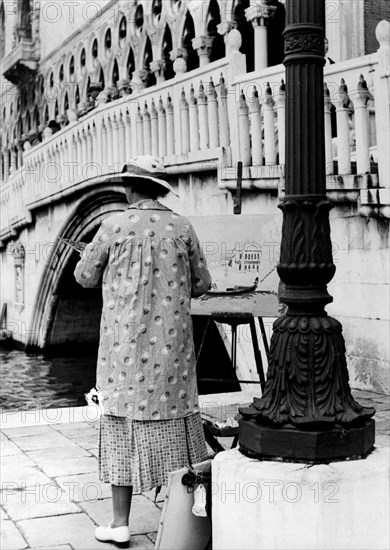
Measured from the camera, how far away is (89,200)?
13.0 meters

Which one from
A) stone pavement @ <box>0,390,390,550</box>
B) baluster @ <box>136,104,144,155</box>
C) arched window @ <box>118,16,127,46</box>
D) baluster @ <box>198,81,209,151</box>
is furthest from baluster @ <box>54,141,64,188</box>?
stone pavement @ <box>0,390,390,550</box>

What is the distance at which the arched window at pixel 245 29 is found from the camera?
456 inches

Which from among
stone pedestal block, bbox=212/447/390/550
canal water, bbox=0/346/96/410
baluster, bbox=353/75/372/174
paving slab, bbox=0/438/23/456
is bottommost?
canal water, bbox=0/346/96/410

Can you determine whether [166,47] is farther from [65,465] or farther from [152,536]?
[152,536]

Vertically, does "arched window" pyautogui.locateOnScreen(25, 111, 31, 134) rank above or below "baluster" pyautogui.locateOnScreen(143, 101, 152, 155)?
above

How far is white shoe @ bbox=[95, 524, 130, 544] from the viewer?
11.2 feet

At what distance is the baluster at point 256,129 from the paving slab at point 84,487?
3873mm

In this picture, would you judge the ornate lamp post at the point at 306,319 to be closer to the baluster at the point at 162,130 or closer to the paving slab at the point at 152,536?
the paving slab at the point at 152,536

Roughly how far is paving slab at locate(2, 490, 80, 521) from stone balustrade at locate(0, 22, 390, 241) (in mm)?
3481

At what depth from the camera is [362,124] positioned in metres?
6.84

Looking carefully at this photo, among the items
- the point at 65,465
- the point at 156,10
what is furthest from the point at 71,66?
the point at 65,465

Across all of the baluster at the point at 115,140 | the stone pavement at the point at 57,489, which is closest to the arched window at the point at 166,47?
the baluster at the point at 115,140

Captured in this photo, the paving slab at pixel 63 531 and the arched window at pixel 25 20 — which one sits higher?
the arched window at pixel 25 20

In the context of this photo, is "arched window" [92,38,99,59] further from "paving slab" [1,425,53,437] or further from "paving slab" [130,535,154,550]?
"paving slab" [130,535,154,550]
